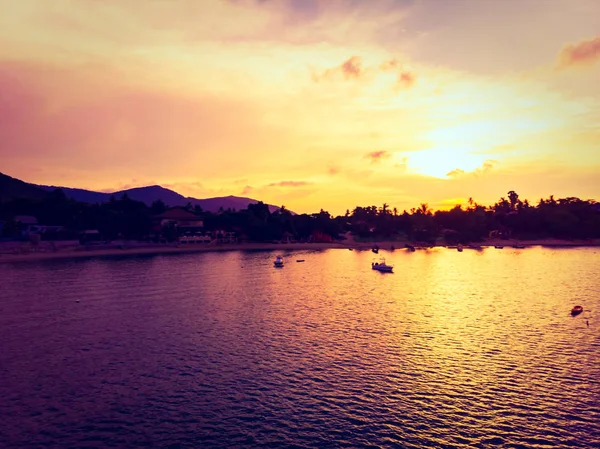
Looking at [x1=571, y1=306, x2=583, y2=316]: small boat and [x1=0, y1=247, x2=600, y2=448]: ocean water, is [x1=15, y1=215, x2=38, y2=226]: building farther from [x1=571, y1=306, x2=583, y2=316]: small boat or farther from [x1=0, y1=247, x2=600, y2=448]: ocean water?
[x1=571, y1=306, x2=583, y2=316]: small boat

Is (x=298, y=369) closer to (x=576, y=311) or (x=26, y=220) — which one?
(x=576, y=311)

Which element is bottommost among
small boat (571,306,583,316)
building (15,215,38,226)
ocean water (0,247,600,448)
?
ocean water (0,247,600,448)

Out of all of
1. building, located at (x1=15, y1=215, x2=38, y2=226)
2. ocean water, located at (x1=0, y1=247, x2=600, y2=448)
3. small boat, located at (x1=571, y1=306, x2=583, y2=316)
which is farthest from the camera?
building, located at (x1=15, y1=215, x2=38, y2=226)

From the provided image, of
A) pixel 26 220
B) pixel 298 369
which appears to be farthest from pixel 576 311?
pixel 26 220

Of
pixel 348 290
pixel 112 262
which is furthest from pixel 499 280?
pixel 112 262

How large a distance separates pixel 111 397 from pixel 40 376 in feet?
36.0

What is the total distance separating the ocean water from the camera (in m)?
30.9

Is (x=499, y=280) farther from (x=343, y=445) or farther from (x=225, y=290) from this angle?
(x=343, y=445)

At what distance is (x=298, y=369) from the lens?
43406 millimetres

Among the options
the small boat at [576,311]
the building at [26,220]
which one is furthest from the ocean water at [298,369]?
the building at [26,220]

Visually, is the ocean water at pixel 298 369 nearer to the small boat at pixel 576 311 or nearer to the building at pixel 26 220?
the small boat at pixel 576 311

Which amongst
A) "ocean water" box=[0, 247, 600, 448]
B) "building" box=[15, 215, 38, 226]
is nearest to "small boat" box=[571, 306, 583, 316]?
"ocean water" box=[0, 247, 600, 448]

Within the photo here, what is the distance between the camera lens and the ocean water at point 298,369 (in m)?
30.9

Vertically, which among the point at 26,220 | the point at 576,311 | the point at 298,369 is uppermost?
the point at 26,220
